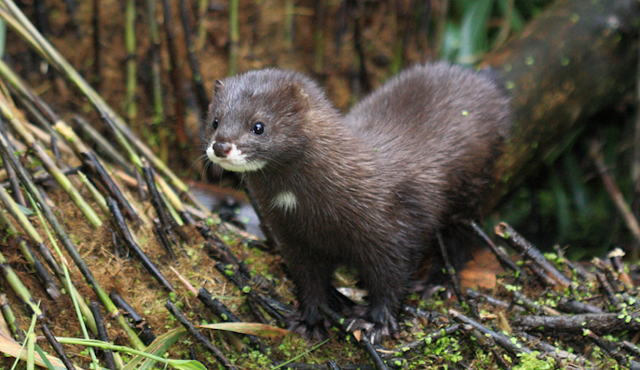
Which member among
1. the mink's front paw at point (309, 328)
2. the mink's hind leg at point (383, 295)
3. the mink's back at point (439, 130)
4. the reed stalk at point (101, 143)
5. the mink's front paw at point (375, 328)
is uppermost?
the mink's back at point (439, 130)

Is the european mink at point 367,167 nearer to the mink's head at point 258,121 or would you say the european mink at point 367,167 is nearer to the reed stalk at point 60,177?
the mink's head at point 258,121

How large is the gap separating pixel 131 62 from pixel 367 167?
116 inches

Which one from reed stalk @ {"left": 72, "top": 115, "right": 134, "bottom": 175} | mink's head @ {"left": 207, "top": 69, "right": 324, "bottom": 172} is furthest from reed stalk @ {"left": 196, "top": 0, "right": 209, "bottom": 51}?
mink's head @ {"left": 207, "top": 69, "right": 324, "bottom": 172}

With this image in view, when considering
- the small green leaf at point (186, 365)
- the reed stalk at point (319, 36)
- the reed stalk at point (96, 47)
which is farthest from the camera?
the reed stalk at point (319, 36)

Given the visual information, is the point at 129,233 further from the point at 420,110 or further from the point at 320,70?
the point at 320,70

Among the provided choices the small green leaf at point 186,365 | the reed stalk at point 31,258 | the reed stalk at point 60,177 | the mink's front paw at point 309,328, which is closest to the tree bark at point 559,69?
the mink's front paw at point 309,328

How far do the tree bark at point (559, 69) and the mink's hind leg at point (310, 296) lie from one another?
55.8 inches

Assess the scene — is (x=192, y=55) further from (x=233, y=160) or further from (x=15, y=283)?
(x=15, y=283)

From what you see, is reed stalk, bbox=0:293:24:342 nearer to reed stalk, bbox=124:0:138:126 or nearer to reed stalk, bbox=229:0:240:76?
reed stalk, bbox=124:0:138:126

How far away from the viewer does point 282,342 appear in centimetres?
309

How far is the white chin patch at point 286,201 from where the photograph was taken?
9.57ft

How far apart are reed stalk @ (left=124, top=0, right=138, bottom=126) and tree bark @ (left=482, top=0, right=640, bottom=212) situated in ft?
9.68

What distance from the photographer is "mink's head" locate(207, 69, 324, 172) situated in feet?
8.61

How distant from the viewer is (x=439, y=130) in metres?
3.43
